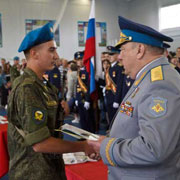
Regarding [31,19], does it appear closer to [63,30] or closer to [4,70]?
[63,30]

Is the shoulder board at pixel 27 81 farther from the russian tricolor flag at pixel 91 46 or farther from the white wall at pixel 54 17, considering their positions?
the white wall at pixel 54 17

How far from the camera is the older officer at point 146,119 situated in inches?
38.1

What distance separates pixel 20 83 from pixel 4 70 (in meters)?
9.20

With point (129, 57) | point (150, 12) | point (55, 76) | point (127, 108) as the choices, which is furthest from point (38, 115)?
point (150, 12)

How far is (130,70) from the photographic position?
129cm

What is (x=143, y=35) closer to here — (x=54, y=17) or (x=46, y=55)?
(x=46, y=55)

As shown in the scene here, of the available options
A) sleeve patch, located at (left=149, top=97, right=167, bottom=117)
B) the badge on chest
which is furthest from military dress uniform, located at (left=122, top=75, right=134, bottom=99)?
sleeve patch, located at (left=149, top=97, right=167, bottom=117)

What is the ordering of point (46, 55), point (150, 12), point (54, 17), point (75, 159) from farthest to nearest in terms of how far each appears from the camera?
point (150, 12)
point (54, 17)
point (75, 159)
point (46, 55)

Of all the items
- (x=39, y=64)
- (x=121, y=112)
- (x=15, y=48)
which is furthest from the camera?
(x=15, y=48)

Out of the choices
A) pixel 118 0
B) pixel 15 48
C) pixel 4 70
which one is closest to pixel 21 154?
pixel 4 70

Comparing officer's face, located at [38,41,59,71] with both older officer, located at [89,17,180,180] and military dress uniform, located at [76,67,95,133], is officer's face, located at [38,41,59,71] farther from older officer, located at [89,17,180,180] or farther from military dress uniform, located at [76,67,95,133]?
military dress uniform, located at [76,67,95,133]

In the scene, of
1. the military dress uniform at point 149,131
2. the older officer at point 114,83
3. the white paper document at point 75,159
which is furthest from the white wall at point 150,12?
the military dress uniform at point 149,131

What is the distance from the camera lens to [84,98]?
5215 mm

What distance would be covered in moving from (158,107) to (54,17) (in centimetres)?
1289
